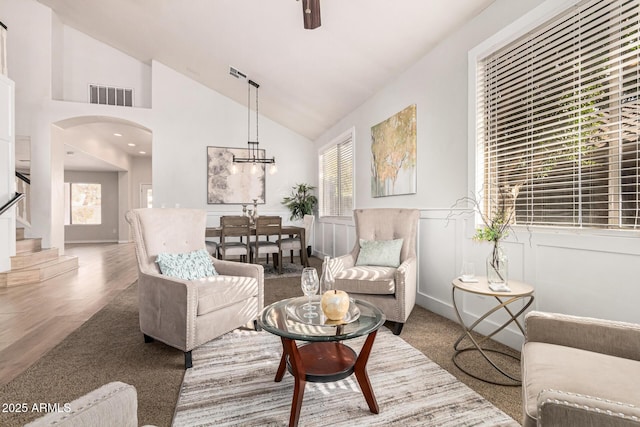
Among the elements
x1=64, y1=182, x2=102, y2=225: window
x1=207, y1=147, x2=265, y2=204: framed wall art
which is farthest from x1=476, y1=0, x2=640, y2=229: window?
x1=64, y1=182, x2=102, y2=225: window

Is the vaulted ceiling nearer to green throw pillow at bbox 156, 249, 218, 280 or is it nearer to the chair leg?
green throw pillow at bbox 156, 249, 218, 280

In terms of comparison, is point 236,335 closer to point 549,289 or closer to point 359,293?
point 359,293

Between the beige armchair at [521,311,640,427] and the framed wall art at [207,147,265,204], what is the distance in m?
6.05

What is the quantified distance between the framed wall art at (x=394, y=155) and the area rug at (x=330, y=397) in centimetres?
206

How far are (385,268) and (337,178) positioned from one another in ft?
10.4

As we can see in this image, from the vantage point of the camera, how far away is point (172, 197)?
252 inches

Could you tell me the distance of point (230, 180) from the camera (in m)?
6.75

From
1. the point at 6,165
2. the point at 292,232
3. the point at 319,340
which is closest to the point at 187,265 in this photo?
the point at 319,340

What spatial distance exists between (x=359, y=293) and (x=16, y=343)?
2740 millimetres

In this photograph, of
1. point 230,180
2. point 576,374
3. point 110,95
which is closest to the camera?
point 576,374

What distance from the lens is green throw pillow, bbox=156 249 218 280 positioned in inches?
96.3

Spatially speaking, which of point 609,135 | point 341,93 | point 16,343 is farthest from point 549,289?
point 16,343

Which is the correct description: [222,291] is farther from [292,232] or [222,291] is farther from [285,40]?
[285,40]

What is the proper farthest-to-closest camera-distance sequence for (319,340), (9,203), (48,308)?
(9,203), (48,308), (319,340)
